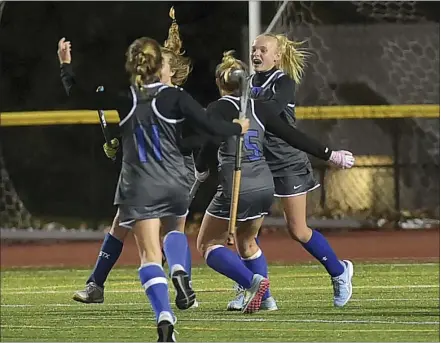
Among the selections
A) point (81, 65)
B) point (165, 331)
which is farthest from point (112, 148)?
point (81, 65)

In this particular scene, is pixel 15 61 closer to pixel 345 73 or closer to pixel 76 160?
pixel 76 160

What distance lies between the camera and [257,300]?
29.8ft

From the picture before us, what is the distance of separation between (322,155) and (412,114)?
25.5 ft

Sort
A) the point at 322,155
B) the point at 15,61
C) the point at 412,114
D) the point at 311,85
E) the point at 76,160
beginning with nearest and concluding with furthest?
the point at 322,155, the point at 412,114, the point at 311,85, the point at 76,160, the point at 15,61

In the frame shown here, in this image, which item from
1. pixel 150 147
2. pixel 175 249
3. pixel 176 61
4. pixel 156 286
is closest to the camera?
pixel 156 286

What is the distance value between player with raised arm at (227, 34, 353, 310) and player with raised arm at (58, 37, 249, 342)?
1.71 meters

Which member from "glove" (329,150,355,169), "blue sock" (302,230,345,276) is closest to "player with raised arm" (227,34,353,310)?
"blue sock" (302,230,345,276)

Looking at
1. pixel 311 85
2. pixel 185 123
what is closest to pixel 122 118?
pixel 185 123

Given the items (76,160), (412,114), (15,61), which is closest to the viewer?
(412,114)

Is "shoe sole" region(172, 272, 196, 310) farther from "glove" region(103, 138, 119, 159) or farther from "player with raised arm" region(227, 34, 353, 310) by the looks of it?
"glove" region(103, 138, 119, 159)

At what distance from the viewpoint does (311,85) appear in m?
17.5

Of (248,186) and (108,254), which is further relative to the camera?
(108,254)

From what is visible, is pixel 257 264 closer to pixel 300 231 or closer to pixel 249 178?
pixel 300 231

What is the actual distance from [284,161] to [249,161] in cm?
61
